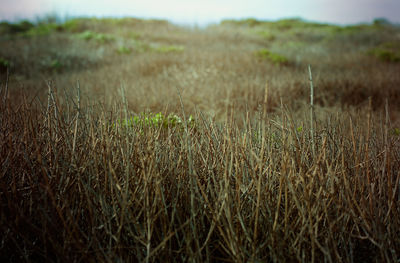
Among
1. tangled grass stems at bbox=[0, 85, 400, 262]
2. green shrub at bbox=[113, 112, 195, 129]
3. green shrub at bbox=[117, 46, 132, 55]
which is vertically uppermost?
green shrub at bbox=[117, 46, 132, 55]

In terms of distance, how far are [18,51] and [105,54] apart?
2913mm

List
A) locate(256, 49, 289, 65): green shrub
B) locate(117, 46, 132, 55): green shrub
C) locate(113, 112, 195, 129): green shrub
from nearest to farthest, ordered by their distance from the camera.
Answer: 1. locate(113, 112, 195, 129): green shrub
2. locate(256, 49, 289, 65): green shrub
3. locate(117, 46, 132, 55): green shrub

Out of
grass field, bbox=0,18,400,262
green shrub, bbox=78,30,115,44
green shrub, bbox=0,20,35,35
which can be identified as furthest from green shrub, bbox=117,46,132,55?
green shrub, bbox=0,20,35,35

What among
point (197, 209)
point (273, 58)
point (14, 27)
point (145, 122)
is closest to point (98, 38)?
point (14, 27)

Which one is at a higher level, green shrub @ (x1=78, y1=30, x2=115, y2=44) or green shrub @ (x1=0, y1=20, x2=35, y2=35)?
green shrub @ (x1=0, y1=20, x2=35, y2=35)

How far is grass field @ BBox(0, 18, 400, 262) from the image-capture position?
1.11 metres

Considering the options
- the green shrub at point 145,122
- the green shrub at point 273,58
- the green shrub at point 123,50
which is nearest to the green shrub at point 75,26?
the green shrub at point 123,50

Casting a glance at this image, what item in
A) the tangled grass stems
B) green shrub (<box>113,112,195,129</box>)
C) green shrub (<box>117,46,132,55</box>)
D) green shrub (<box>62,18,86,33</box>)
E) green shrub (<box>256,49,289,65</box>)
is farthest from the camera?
green shrub (<box>62,18,86,33</box>)

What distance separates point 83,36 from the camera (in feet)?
38.1

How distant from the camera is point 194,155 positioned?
1.56 metres

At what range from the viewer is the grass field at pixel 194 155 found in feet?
3.63

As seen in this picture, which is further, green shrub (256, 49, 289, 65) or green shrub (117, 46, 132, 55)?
green shrub (117, 46, 132, 55)

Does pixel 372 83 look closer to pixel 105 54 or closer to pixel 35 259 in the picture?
pixel 35 259

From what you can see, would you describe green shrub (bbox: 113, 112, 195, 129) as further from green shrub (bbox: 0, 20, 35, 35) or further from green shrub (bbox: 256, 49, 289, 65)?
green shrub (bbox: 0, 20, 35, 35)
